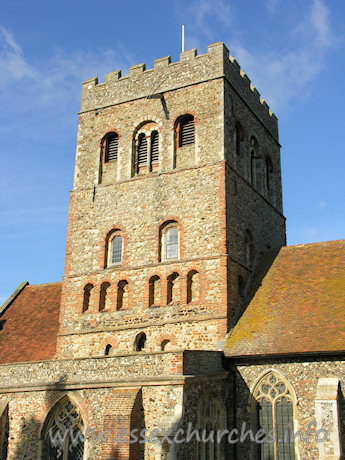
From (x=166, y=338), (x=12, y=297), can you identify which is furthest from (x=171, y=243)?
(x=12, y=297)

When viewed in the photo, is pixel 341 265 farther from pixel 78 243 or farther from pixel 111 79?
pixel 111 79

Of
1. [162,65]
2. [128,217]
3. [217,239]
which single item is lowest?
[217,239]

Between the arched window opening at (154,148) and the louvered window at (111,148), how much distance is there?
1.86 meters

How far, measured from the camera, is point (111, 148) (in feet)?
85.4

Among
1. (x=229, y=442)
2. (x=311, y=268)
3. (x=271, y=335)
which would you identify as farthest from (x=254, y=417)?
(x=311, y=268)

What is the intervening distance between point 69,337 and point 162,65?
1273 centimetres

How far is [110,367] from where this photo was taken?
58.9 feet

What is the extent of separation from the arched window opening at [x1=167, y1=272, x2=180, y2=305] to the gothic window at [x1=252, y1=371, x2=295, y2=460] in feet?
15.8

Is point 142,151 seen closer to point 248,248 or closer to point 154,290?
point 248,248

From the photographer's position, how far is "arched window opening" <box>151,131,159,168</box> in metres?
24.7

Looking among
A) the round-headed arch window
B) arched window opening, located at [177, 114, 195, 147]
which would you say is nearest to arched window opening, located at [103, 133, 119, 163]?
arched window opening, located at [177, 114, 195, 147]

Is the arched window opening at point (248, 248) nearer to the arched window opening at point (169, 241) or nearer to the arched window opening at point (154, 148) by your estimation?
the arched window opening at point (169, 241)

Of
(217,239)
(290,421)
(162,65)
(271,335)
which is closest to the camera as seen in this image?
(290,421)

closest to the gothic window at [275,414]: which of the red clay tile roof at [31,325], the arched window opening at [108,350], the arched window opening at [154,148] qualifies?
the arched window opening at [108,350]
